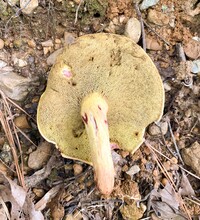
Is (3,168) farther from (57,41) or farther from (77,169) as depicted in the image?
(57,41)

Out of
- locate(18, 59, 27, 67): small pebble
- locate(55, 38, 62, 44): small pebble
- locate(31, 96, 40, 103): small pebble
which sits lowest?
locate(31, 96, 40, 103): small pebble

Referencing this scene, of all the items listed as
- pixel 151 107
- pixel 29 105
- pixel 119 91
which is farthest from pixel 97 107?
pixel 29 105

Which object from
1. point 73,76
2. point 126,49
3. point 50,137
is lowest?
point 50,137

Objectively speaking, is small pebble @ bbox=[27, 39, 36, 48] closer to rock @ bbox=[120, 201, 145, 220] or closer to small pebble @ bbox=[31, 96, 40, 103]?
small pebble @ bbox=[31, 96, 40, 103]

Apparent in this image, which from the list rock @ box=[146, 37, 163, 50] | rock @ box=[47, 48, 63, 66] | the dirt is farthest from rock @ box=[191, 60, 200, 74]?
rock @ box=[47, 48, 63, 66]

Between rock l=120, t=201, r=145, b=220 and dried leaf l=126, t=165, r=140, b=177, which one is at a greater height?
dried leaf l=126, t=165, r=140, b=177

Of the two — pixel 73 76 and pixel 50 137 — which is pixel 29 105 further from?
pixel 73 76
